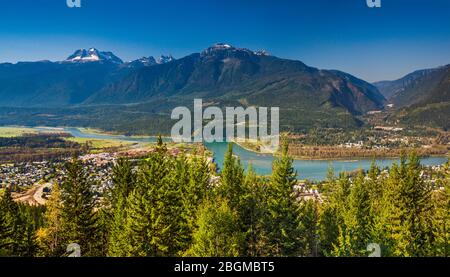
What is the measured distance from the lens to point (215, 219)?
12.4 meters

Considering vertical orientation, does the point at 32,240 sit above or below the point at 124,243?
below

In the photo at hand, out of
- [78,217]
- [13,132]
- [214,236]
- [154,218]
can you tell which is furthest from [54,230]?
[13,132]

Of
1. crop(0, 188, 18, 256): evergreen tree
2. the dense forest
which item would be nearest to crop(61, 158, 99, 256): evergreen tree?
the dense forest

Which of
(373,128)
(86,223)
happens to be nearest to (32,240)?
(86,223)

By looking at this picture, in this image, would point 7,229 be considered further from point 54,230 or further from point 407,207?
point 407,207

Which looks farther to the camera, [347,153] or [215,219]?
[347,153]

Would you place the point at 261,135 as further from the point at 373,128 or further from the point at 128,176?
the point at 128,176

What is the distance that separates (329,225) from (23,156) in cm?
9974

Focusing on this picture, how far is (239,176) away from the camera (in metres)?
17.5

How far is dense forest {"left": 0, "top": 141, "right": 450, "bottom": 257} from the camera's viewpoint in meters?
13.9

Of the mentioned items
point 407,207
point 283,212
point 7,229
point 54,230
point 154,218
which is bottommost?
point 54,230

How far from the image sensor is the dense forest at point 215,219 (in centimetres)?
1393

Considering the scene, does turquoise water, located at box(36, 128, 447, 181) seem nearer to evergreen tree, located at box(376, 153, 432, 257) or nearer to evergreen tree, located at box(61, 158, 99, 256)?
evergreen tree, located at box(376, 153, 432, 257)
